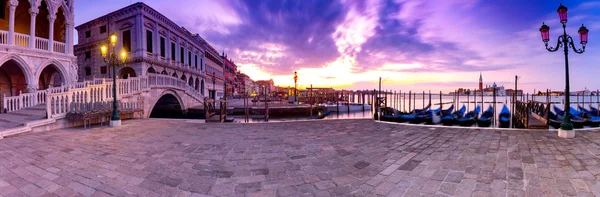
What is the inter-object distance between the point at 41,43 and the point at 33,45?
37.8 inches

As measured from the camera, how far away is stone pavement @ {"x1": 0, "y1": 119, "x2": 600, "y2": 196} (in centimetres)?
324

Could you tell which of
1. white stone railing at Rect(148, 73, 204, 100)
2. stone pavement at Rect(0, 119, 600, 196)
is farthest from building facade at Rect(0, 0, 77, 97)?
stone pavement at Rect(0, 119, 600, 196)

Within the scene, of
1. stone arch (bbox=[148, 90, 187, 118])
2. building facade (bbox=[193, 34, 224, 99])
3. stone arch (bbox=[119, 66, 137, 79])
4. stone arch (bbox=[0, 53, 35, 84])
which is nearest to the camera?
stone arch (bbox=[0, 53, 35, 84])

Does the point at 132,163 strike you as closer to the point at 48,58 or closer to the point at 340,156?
the point at 340,156

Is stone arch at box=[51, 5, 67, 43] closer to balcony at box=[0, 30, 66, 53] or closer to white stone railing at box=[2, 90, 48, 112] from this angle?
balcony at box=[0, 30, 66, 53]

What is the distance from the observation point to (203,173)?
3.79 m

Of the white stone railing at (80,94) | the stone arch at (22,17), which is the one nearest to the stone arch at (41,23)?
the stone arch at (22,17)

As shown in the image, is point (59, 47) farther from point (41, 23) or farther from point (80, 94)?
point (80, 94)

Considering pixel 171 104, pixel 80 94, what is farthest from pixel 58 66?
pixel 80 94

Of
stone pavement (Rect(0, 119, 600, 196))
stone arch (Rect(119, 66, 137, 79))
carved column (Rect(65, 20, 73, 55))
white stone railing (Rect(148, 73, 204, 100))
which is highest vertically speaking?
carved column (Rect(65, 20, 73, 55))

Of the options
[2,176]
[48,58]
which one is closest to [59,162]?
[2,176]

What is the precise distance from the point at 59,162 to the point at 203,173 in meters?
2.89

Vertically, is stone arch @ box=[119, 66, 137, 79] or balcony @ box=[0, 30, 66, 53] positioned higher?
balcony @ box=[0, 30, 66, 53]

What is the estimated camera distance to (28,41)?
13820 mm
